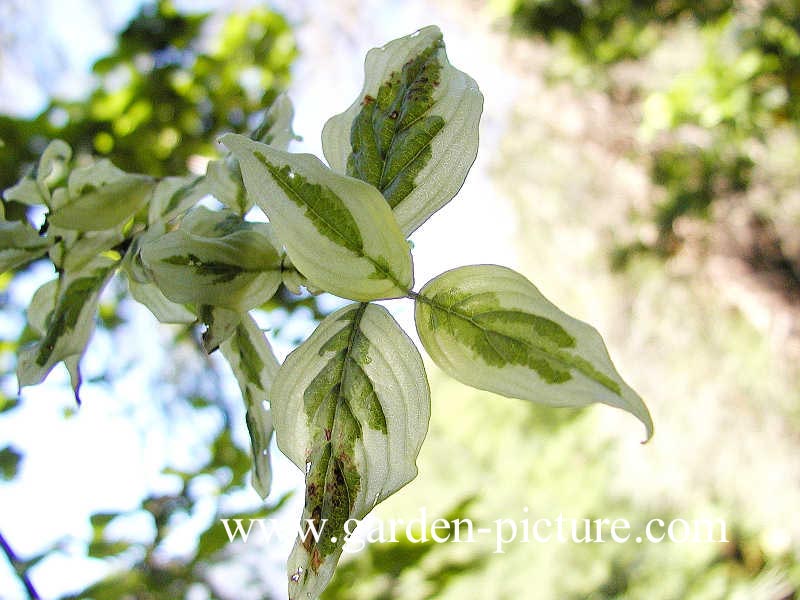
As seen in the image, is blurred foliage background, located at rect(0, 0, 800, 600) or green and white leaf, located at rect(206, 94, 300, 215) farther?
blurred foliage background, located at rect(0, 0, 800, 600)

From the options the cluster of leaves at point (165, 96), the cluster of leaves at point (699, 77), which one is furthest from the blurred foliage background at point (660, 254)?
the cluster of leaves at point (165, 96)

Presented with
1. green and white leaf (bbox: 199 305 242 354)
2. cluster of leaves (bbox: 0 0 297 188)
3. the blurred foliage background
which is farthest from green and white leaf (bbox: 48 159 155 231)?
the blurred foliage background

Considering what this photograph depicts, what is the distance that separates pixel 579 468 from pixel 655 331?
1.19m

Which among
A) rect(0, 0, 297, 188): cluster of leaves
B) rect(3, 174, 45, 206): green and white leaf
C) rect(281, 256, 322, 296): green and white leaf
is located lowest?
rect(281, 256, 322, 296): green and white leaf

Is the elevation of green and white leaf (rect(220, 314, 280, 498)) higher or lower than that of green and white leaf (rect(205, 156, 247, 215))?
→ lower

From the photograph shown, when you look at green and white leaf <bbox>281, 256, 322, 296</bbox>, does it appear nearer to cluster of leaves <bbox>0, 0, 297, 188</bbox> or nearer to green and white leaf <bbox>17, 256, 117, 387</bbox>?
green and white leaf <bbox>17, 256, 117, 387</bbox>

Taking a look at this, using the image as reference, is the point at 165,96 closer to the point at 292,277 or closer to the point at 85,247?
the point at 85,247

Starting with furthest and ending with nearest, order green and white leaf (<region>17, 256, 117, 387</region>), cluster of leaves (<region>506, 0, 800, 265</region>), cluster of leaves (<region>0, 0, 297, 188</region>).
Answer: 1. cluster of leaves (<region>506, 0, 800, 265</region>)
2. cluster of leaves (<region>0, 0, 297, 188</region>)
3. green and white leaf (<region>17, 256, 117, 387</region>)

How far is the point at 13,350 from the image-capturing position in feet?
2.65

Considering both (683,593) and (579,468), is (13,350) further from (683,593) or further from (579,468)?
(579,468)

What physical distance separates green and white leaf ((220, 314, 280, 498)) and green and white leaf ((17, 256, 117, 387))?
2.8 inches

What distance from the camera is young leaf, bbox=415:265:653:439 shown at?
0.21 m

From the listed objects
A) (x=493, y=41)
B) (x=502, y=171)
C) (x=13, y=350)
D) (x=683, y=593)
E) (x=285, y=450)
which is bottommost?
(x=683, y=593)

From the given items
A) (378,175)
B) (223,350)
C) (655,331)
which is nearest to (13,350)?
(223,350)
